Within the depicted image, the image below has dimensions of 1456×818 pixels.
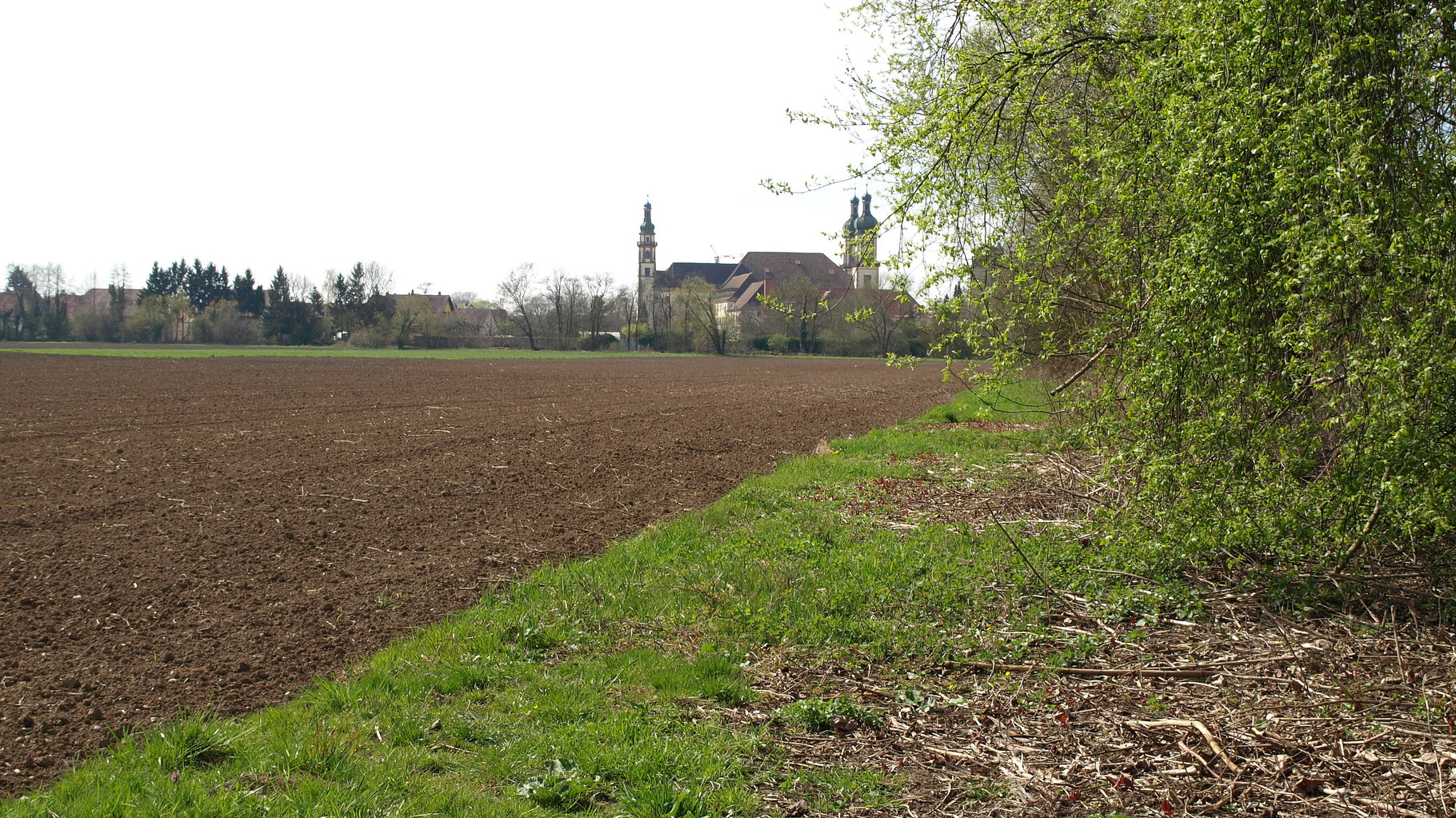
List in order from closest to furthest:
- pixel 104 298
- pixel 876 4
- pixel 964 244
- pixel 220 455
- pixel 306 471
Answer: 1. pixel 964 244
2. pixel 876 4
3. pixel 306 471
4. pixel 220 455
5. pixel 104 298

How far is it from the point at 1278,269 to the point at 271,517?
10.1 meters

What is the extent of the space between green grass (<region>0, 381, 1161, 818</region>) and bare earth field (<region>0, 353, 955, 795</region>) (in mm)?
590

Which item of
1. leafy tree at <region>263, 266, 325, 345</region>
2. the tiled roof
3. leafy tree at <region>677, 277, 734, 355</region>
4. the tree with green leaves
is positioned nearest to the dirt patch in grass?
the tree with green leaves

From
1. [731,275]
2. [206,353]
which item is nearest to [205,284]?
[206,353]

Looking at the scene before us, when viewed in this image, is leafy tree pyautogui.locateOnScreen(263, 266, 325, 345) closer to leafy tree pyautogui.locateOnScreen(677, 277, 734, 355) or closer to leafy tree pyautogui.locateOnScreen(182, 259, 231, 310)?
leafy tree pyautogui.locateOnScreen(182, 259, 231, 310)

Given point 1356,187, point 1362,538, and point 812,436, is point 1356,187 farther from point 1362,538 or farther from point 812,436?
point 812,436

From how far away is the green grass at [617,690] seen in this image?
4086 mm

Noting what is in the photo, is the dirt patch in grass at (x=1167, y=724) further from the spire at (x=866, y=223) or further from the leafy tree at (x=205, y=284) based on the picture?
the leafy tree at (x=205, y=284)

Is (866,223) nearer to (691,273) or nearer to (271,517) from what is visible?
(271,517)

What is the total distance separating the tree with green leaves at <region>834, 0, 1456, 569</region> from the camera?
179 inches

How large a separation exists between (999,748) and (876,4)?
8162mm

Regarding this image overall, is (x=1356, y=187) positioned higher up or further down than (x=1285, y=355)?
higher up

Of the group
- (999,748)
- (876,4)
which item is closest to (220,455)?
(876,4)

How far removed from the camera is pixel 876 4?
981 cm
